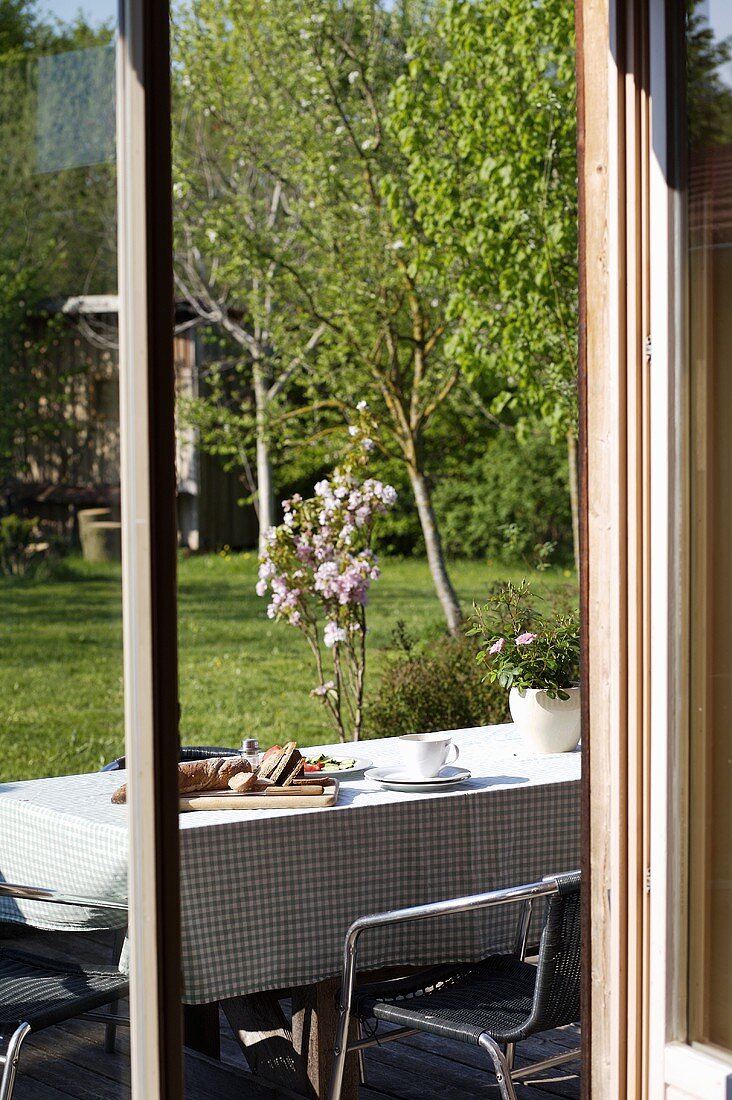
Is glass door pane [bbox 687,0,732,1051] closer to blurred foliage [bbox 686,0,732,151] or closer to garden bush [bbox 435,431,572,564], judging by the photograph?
blurred foliage [bbox 686,0,732,151]

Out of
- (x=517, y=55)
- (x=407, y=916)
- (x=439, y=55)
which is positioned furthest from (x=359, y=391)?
(x=407, y=916)

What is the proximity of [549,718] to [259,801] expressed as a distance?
2.78 feet

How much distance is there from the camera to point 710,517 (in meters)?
1.89

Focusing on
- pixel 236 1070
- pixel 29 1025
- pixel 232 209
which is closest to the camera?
pixel 29 1025

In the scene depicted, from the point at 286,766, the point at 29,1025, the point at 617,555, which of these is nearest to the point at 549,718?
the point at 286,766

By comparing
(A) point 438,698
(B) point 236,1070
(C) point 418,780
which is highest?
(C) point 418,780

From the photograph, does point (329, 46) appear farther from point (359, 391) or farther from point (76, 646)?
point (76, 646)

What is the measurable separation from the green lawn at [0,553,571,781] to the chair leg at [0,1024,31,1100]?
1.32ft

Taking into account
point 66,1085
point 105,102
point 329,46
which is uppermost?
point 329,46

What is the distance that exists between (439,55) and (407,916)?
7729 millimetres

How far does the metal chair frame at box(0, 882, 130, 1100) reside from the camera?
1.86 m

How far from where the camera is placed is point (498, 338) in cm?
681

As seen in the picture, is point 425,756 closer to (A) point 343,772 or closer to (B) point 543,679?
(A) point 343,772

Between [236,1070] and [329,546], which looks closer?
[236,1070]
